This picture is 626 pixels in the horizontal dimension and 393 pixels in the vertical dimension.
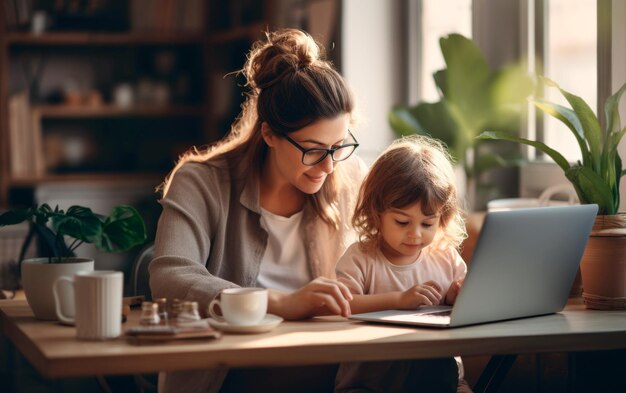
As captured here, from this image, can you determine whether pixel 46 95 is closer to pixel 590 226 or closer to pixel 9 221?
pixel 9 221

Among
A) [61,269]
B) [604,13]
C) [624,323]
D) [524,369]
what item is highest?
[604,13]

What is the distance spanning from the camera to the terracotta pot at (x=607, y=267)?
1.94m

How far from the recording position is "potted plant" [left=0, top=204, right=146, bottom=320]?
171cm

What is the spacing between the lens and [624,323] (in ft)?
5.78

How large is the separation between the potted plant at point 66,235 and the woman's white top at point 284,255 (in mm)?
537

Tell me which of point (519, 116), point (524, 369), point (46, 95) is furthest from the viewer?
point (46, 95)

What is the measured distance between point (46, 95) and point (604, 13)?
342cm

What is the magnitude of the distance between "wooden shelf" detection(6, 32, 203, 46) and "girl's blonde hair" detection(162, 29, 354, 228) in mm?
2827

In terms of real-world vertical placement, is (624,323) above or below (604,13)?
below

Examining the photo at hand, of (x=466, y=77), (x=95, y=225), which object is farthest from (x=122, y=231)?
(x=466, y=77)

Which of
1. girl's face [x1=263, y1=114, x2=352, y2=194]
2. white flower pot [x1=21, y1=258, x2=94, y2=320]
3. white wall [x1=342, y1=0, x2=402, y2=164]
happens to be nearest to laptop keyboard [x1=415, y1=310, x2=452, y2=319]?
girl's face [x1=263, y1=114, x2=352, y2=194]

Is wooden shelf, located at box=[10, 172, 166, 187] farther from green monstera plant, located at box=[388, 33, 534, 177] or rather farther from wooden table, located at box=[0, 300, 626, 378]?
wooden table, located at box=[0, 300, 626, 378]

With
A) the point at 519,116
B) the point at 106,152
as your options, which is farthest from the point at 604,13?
the point at 106,152

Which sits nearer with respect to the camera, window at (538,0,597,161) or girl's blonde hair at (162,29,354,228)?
girl's blonde hair at (162,29,354,228)
